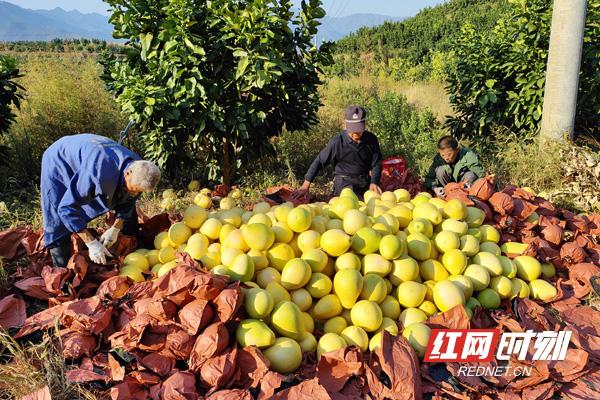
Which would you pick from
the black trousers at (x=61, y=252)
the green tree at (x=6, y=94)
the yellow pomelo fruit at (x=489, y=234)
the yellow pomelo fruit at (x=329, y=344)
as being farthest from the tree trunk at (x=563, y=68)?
the green tree at (x=6, y=94)

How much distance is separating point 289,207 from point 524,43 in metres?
4.99

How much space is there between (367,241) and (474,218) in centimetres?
97

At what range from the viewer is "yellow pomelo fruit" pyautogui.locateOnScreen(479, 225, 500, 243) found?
3.04 meters

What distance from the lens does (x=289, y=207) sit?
305 centimetres

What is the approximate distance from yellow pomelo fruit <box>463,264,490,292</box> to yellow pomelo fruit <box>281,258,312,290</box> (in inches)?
39.7

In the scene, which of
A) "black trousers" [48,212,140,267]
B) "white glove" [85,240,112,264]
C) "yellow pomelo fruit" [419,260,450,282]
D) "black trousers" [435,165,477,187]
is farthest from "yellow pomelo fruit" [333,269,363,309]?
"black trousers" [435,165,477,187]

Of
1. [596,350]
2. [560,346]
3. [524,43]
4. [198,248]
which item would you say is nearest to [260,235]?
[198,248]

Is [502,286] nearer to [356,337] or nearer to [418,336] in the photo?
[418,336]

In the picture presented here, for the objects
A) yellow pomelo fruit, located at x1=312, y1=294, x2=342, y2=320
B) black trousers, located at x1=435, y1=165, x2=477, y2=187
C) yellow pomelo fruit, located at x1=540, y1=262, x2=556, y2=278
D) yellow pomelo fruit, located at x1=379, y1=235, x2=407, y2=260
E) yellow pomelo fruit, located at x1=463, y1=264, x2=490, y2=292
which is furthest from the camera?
black trousers, located at x1=435, y1=165, x2=477, y2=187

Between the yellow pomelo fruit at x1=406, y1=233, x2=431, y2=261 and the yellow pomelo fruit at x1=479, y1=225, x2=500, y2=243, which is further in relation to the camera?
the yellow pomelo fruit at x1=479, y1=225, x2=500, y2=243

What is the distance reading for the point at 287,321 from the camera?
7.27ft

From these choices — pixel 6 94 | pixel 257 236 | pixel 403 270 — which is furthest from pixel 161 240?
pixel 6 94

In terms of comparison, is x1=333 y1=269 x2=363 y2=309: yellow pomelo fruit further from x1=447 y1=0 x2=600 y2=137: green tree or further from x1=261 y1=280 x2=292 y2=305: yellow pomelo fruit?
x1=447 y1=0 x2=600 y2=137: green tree

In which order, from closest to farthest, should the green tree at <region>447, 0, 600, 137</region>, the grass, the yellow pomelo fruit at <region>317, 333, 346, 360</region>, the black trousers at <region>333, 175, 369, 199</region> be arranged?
the grass, the yellow pomelo fruit at <region>317, 333, 346, 360</region>, the black trousers at <region>333, 175, 369, 199</region>, the green tree at <region>447, 0, 600, 137</region>
